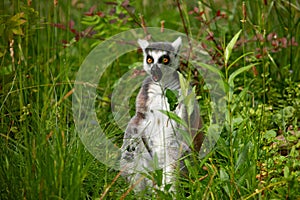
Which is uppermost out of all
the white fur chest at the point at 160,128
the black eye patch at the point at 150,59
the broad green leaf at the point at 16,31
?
the broad green leaf at the point at 16,31

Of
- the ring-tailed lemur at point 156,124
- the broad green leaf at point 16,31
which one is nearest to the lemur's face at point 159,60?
the ring-tailed lemur at point 156,124

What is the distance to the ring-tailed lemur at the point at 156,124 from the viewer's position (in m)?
2.88

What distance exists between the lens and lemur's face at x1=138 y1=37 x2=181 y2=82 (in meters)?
2.88

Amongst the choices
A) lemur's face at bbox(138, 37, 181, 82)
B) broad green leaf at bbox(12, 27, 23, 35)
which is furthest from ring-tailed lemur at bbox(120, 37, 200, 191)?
broad green leaf at bbox(12, 27, 23, 35)

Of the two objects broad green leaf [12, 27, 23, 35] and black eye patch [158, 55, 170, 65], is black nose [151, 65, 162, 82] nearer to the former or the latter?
black eye patch [158, 55, 170, 65]

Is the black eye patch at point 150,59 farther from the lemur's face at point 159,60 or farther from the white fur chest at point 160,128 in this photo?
the white fur chest at point 160,128

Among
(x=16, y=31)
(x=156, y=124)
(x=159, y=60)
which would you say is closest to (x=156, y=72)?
(x=159, y=60)

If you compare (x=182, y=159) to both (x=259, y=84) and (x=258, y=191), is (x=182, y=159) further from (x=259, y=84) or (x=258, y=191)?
(x=259, y=84)

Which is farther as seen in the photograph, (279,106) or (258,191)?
(279,106)

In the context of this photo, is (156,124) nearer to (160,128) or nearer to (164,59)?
(160,128)

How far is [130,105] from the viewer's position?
12.4 ft

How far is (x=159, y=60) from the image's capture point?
2900 millimetres

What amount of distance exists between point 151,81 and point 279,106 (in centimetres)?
104

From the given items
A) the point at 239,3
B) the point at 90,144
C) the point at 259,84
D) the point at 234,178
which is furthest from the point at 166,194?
the point at 239,3
